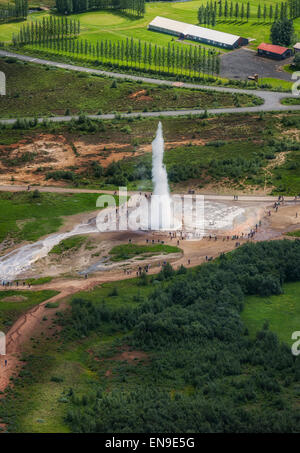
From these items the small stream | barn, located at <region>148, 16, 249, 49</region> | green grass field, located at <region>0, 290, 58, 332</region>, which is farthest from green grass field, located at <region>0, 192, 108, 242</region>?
barn, located at <region>148, 16, 249, 49</region>

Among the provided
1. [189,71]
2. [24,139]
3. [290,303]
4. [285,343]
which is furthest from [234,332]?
[189,71]

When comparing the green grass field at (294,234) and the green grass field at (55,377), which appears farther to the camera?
the green grass field at (294,234)

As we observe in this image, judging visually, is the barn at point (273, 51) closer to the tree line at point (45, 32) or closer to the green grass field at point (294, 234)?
the tree line at point (45, 32)

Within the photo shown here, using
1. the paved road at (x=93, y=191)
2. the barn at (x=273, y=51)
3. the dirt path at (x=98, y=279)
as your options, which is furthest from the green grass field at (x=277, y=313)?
the barn at (x=273, y=51)

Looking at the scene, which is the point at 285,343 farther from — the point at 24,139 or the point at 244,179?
the point at 24,139

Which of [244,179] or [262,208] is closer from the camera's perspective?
[262,208]

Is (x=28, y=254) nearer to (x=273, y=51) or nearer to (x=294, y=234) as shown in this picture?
(x=294, y=234)
